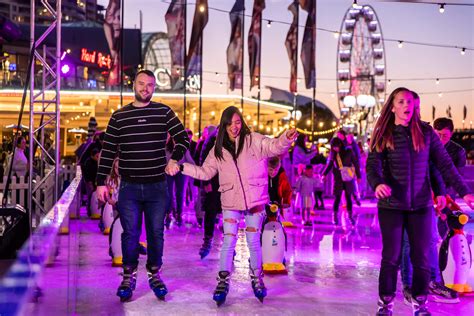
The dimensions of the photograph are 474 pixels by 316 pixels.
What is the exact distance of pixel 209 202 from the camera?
870cm

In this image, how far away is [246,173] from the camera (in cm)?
584

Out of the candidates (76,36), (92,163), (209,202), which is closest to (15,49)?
(76,36)

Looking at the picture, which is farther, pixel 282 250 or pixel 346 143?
pixel 346 143

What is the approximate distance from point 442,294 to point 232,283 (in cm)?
192

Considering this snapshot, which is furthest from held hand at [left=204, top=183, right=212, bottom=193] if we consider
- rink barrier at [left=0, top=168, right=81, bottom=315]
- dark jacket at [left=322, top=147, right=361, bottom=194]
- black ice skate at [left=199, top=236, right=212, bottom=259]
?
rink barrier at [left=0, top=168, right=81, bottom=315]

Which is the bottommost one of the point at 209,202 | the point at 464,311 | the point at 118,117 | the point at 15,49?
the point at 464,311

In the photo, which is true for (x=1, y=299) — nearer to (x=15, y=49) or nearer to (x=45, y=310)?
(x=45, y=310)

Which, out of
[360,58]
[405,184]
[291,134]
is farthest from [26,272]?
[360,58]

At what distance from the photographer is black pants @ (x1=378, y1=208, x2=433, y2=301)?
16.3 feet

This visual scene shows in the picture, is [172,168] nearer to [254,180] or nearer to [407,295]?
[254,180]

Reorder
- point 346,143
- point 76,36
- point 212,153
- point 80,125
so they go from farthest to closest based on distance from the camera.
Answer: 1. point 76,36
2. point 80,125
3. point 346,143
4. point 212,153

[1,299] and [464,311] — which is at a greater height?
[1,299]

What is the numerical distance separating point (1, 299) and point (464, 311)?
474 cm

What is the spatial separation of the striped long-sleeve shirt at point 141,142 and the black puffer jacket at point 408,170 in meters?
1.69
